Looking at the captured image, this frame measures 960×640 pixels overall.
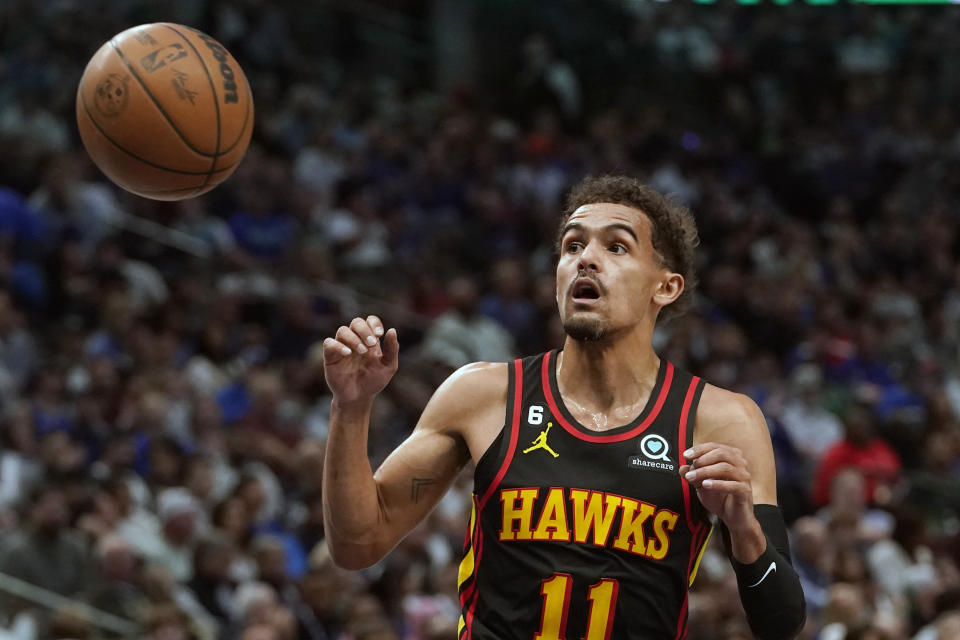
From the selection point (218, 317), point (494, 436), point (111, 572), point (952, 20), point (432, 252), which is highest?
point (952, 20)

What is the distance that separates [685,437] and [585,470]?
11.4 inches

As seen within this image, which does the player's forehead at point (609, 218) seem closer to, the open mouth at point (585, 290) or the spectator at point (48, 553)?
the open mouth at point (585, 290)

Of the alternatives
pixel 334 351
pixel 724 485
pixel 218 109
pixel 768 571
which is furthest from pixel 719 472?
pixel 218 109

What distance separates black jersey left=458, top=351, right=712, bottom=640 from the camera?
11.2ft

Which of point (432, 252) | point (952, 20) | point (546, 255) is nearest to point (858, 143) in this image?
point (952, 20)

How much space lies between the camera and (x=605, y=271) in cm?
370

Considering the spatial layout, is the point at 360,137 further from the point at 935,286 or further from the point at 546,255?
the point at 935,286

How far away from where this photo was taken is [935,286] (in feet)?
41.1

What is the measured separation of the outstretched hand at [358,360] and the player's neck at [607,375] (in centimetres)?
55

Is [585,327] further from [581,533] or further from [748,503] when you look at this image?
[748,503]

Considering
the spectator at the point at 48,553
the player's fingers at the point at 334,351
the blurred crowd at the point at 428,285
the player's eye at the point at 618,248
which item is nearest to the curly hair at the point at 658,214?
the player's eye at the point at 618,248

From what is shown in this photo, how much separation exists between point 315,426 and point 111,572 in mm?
2359

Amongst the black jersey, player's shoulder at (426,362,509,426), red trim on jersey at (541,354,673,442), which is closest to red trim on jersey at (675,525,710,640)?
the black jersey

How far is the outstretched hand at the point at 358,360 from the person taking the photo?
135 inches
